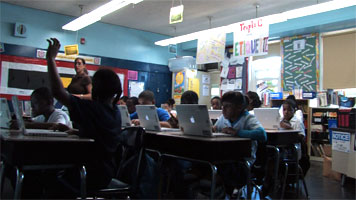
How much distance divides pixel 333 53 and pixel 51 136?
6.93m

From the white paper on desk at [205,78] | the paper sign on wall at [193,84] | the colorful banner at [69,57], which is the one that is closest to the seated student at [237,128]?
the colorful banner at [69,57]

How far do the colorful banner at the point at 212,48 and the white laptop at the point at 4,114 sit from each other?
430 cm

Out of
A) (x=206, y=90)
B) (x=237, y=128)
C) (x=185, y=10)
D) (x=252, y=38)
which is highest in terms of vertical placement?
(x=185, y=10)

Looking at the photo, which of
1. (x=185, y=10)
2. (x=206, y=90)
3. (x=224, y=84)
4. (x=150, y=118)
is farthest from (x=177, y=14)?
A: (x=206, y=90)

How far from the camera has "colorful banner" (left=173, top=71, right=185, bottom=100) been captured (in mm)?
9289

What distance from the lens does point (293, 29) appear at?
729 cm

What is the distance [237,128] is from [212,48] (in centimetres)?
410

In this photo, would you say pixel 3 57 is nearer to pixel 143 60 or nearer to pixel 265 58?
pixel 143 60

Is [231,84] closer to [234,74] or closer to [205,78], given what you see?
[234,74]

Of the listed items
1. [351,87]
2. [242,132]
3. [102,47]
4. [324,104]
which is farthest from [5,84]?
[351,87]

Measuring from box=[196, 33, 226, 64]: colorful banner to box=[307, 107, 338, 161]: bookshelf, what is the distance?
2.58 meters

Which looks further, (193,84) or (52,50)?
(193,84)

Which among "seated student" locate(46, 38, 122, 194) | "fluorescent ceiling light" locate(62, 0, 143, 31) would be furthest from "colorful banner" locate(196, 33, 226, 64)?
"seated student" locate(46, 38, 122, 194)

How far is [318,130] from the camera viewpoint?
7.29 meters
